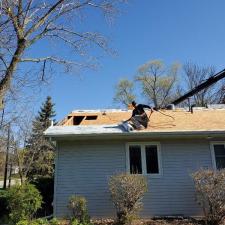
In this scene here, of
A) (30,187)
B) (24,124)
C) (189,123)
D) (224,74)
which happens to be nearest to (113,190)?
(30,187)

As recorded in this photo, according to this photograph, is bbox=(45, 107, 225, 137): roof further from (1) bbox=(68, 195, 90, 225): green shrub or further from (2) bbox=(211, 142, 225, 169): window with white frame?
(1) bbox=(68, 195, 90, 225): green shrub

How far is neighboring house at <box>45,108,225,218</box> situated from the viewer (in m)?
10.9

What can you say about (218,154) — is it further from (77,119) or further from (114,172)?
(77,119)

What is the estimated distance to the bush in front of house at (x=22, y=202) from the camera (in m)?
8.62

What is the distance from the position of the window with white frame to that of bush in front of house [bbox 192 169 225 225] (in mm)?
1748

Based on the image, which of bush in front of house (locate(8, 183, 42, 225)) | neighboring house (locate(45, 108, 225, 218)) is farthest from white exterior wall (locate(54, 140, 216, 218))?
bush in front of house (locate(8, 183, 42, 225))

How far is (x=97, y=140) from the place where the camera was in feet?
37.7

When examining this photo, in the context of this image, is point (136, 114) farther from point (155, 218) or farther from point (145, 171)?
point (155, 218)

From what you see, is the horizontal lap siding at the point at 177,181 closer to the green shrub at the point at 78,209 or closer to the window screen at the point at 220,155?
the window screen at the point at 220,155

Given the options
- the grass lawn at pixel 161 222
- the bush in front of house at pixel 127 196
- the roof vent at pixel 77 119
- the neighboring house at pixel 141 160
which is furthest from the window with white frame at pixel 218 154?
the roof vent at pixel 77 119

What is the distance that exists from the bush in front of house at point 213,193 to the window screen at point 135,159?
2.39 m

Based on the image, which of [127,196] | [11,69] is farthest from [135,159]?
[11,69]

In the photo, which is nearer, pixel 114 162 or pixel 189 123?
pixel 114 162

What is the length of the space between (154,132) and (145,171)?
1507mm
